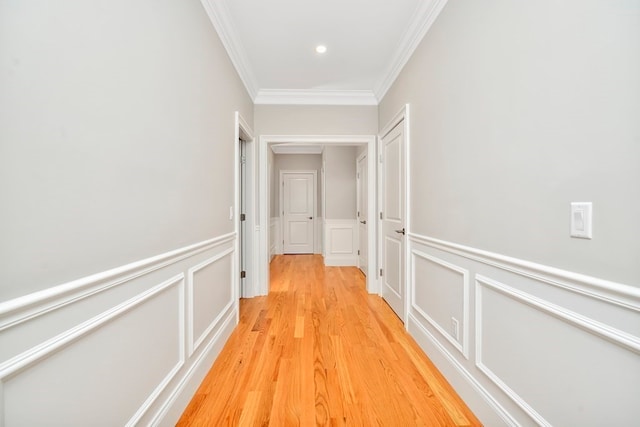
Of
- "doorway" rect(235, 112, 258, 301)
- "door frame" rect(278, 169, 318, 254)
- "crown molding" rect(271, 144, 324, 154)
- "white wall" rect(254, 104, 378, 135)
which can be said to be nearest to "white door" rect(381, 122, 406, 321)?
"white wall" rect(254, 104, 378, 135)

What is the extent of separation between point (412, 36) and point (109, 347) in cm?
271

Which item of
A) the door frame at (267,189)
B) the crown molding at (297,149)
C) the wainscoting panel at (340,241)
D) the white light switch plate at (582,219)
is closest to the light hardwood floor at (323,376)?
the door frame at (267,189)

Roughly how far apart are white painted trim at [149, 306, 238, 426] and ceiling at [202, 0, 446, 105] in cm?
225

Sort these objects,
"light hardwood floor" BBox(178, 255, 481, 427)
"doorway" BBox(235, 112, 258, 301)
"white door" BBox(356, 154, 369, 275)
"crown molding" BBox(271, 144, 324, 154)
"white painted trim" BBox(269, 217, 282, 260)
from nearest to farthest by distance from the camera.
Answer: "light hardwood floor" BBox(178, 255, 481, 427) < "doorway" BBox(235, 112, 258, 301) < "white door" BBox(356, 154, 369, 275) < "white painted trim" BBox(269, 217, 282, 260) < "crown molding" BBox(271, 144, 324, 154)

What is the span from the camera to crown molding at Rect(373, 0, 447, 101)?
1.96 meters

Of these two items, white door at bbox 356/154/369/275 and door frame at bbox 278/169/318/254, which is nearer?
white door at bbox 356/154/369/275

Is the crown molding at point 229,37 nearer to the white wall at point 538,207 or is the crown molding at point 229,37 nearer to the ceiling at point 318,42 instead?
the ceiling at point 318,42

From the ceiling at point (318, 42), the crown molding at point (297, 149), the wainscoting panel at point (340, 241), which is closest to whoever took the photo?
the ceiling at point (318, 42)

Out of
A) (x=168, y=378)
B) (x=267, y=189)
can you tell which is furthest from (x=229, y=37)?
(x=168, y=378)

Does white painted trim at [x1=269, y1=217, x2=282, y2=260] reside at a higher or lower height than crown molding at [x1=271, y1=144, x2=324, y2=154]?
lower

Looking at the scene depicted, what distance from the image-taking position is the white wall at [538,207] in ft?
2.71

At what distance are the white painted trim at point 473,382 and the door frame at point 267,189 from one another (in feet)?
4.82

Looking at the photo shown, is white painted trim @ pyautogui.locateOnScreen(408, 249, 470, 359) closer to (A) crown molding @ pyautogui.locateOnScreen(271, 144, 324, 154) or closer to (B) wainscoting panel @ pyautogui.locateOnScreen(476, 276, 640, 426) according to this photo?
(B) wainscoting panel @ pyautogui.locateOnScreen(476, 276, 640, 426)

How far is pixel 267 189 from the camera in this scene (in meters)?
3.57
